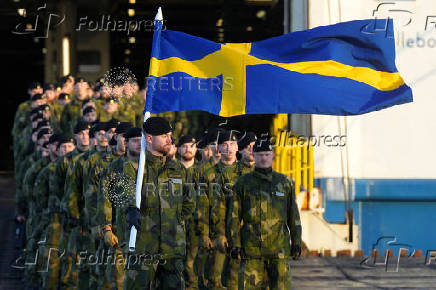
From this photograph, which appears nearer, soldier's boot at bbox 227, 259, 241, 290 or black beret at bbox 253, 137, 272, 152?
black beret at bbox 253, 137, 272, 152

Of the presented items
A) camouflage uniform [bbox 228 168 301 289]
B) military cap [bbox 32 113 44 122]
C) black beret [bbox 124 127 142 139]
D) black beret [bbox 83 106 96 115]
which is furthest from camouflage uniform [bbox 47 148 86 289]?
military cap [bbox 32 113 44 122]

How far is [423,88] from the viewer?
20.7 metres

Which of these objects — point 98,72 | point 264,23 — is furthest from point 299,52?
point 98,72

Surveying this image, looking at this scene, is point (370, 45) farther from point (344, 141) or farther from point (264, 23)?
point (264, 23)

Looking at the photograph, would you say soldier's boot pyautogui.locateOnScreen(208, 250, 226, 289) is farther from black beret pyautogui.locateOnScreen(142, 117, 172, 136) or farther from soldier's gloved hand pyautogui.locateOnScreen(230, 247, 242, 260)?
black beret pyautogui.locateOnScreen(142, 117, 172, 136)

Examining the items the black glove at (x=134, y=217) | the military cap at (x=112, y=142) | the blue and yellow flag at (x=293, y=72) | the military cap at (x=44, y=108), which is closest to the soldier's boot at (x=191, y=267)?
the military cap at (x=112, y=142)

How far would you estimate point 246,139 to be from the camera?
13953 mm

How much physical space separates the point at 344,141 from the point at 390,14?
2378 mm

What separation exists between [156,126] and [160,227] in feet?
3.16

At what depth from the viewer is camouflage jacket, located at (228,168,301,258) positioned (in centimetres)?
1176

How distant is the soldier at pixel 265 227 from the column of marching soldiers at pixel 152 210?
1cm

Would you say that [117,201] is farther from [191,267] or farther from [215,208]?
[191,267]

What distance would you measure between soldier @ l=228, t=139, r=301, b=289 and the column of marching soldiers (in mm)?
10

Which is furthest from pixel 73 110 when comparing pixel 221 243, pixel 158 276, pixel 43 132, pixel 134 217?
pixel 134 217
